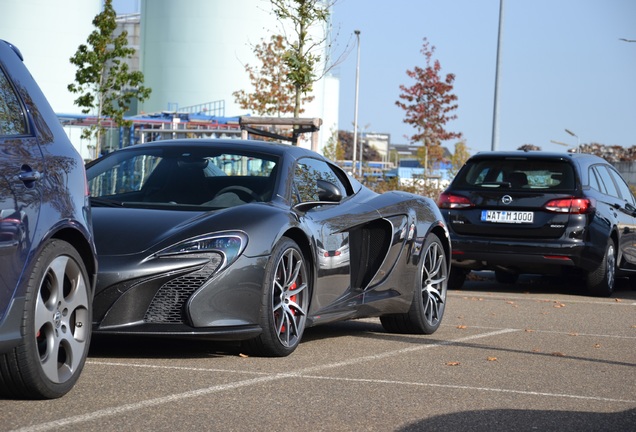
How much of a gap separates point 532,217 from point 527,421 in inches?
315

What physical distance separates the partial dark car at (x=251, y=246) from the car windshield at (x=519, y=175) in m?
4.01

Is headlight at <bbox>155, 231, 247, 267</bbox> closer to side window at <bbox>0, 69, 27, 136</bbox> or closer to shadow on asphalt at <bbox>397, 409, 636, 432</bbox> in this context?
side window at <bbox>0, 69, 27, 136</bbox>

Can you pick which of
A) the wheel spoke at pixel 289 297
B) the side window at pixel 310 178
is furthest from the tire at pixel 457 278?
the wheel spoke at pixel 289 297

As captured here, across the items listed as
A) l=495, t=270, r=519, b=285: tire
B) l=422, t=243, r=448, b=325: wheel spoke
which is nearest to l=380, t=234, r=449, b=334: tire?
l=422, t=243, r=448, b=325: wheel spoke

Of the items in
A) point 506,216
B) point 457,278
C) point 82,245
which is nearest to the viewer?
point 82,245

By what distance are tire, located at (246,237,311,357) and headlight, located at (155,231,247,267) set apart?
0.23 m

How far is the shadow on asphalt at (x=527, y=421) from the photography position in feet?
16.8

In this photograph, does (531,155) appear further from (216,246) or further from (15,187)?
(15,187)

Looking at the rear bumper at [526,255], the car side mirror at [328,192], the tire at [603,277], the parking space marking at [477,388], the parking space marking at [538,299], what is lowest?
the parking space marking at [538,299]

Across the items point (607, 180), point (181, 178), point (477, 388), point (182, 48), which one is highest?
point (182, 48)

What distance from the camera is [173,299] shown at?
646cm

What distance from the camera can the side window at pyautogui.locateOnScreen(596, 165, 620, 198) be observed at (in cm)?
1414

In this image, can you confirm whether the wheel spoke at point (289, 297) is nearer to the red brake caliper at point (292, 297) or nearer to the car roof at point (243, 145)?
the red brake caliper at point (292, 297)

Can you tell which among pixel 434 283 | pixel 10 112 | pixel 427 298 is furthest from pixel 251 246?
pixel 434 283
